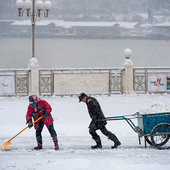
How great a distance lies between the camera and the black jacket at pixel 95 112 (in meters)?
8.04

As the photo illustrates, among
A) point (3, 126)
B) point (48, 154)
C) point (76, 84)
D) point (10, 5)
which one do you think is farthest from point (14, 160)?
point (10, 5)

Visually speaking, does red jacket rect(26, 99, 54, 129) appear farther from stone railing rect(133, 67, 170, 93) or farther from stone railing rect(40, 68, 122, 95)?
stone railing rect(133, 67, 170, 93)

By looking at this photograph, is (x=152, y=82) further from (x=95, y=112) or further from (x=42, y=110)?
(x=42, y=110)

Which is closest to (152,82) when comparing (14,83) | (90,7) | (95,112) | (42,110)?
(14,83)

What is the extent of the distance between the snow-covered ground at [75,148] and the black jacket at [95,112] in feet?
1.86

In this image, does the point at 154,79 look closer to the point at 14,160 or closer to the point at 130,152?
the point at 130,152

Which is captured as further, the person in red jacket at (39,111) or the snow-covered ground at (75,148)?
the person in red jacket at (39,111)

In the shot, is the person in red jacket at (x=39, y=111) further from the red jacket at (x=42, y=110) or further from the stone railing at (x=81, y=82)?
the stone railing at (x=81, y=82)

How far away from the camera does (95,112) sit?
26.6ft

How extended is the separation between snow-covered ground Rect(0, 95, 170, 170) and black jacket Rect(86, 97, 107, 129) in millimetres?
566

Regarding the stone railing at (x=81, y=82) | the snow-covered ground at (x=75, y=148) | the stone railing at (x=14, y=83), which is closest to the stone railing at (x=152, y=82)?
the stone railing at (x=81, y=82)

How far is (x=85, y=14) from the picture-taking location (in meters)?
99.8

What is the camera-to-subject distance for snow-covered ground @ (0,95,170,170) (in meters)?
7.15

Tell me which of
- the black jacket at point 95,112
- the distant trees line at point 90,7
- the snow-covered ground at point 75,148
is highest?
the distant trees line at point 90,7
